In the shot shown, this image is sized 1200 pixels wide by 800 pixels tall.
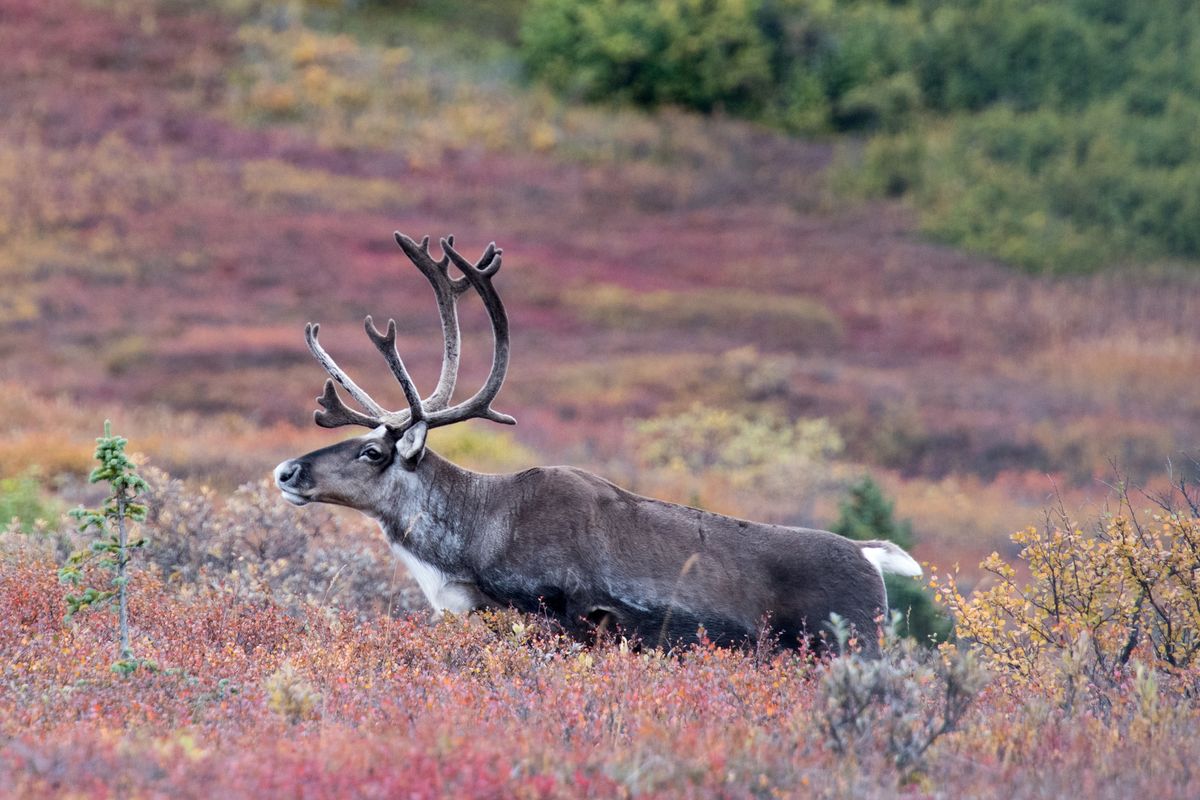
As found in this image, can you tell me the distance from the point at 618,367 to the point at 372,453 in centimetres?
1682

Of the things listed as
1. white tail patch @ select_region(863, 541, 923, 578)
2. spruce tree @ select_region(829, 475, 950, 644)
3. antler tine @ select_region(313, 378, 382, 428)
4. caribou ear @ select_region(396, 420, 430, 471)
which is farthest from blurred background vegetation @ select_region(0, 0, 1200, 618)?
white tail patch @ select_region(863, 541, 923, 578)

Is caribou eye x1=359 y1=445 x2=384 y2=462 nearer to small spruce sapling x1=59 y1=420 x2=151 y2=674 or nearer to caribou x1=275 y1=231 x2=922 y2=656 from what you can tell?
caribou x1=275 y1=231 x2=922 y2=656

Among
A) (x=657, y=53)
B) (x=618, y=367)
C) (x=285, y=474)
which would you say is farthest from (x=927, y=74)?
(x=285, y=474)

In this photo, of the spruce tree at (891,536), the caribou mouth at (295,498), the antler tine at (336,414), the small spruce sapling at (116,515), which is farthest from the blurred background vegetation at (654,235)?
the small spruce sapling at (116,515)

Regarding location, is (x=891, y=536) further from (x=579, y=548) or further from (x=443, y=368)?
(x=443, y=368)

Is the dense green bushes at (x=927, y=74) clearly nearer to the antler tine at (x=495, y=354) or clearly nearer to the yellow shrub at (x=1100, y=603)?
the antler tine at (x=495, y=354)

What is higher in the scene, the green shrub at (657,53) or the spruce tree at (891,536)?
the green shrub at (657,53)

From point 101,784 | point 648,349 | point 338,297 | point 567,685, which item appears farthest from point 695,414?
point 101,784

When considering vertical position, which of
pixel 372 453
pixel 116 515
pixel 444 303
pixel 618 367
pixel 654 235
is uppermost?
pixel 444 303

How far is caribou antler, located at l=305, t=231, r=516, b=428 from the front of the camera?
8.32 m

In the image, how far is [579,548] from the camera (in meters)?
7.60

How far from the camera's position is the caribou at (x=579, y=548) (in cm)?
750

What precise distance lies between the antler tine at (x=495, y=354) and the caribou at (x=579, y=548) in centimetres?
2

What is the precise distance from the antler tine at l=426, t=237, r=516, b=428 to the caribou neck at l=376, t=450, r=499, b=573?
1.00ft
